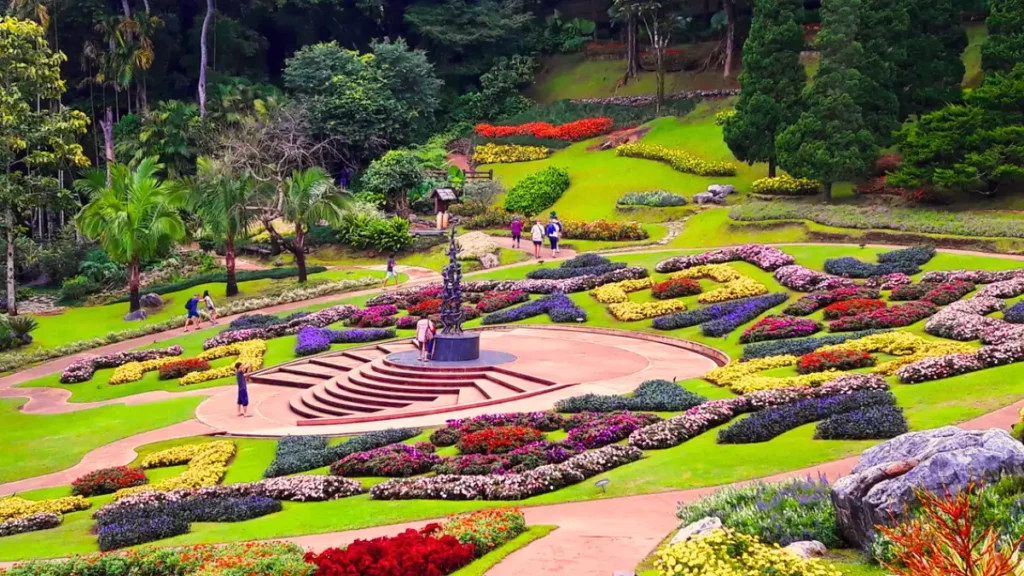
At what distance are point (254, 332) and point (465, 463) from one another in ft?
67.5

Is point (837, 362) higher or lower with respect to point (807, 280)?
lower

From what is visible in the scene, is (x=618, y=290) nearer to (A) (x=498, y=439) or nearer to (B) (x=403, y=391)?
(B) (x=403, y=391)

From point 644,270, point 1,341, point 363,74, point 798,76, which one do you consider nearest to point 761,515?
point 644,270

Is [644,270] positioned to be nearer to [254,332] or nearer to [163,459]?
[254,332]

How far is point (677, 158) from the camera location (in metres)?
55.3

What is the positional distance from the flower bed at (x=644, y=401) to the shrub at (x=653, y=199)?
2669 cm

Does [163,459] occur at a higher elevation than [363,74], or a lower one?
lower

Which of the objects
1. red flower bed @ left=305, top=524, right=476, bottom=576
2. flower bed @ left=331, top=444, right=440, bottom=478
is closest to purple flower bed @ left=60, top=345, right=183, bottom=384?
Answer: flower bed @ left=331, top=444, right=440, bottom=478

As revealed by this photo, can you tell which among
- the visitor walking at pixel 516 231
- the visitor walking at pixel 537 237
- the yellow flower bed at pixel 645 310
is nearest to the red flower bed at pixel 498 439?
the yellow flower bed at pixel 645 310

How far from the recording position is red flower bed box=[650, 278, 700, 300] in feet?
116

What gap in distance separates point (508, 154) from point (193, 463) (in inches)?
1622

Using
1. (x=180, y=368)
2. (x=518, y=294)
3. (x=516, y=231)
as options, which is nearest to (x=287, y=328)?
(x=180, y=368)

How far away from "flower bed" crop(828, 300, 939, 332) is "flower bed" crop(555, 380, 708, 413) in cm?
624

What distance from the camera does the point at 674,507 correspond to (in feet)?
49.8
